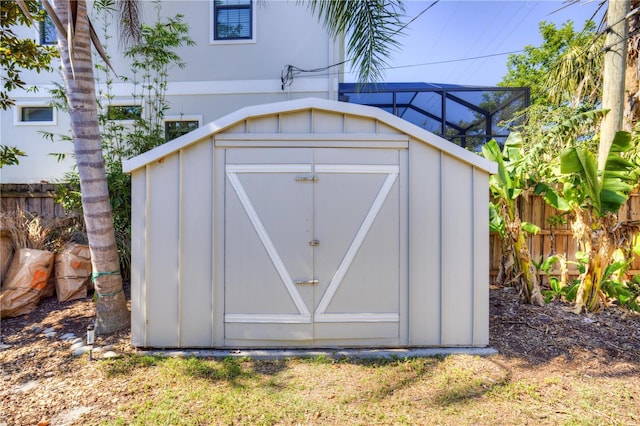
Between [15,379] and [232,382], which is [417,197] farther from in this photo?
[15,379]

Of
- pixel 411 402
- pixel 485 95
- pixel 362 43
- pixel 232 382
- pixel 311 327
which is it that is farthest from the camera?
pixel 485 95

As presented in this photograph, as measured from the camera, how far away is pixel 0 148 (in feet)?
16.1

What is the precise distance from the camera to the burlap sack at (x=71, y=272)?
483 cm

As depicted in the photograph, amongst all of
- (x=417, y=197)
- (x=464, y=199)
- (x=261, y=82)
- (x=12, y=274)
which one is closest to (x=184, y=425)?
(x=417, y=197)

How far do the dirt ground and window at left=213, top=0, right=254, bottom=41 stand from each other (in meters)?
5.98

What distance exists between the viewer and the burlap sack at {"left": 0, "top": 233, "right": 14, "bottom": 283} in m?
4.63

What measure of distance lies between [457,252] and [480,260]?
0.27 meters

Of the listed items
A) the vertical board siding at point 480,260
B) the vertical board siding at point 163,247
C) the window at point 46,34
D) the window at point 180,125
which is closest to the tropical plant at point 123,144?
the window at point 180,125

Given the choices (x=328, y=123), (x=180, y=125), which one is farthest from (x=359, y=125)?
(x=180, y=125)

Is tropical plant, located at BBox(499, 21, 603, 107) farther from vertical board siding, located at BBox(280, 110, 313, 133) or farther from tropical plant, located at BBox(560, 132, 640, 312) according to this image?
vertical board siding, located at BBox(280, 110, 313, 133)

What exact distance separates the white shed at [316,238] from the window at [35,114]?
250 inches

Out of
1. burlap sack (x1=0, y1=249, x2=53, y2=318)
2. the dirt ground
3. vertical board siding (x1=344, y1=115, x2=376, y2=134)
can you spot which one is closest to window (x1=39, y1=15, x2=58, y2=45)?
burlap sack (x1=0, y1=249, x2=53, y2=318)

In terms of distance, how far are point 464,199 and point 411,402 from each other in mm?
2081

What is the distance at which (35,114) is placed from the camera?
7.62 meters
